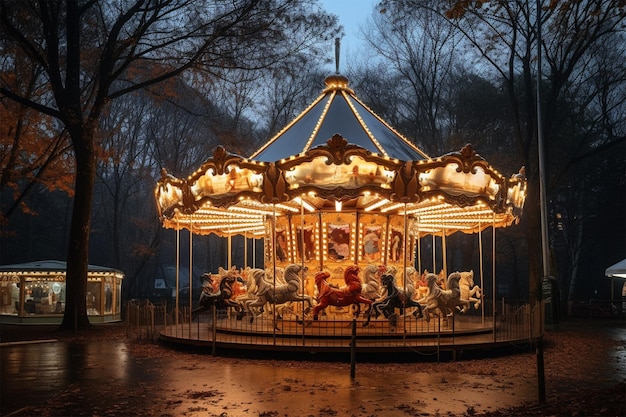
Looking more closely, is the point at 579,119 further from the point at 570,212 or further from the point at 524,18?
the point at 524,18

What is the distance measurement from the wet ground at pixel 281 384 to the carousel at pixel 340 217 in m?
1.10

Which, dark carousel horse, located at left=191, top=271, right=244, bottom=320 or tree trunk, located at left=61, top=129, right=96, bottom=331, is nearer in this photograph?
dark carousel horse, located at left=191, top=271, right=244, bottom=320

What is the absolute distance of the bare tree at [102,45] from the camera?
19047 mm

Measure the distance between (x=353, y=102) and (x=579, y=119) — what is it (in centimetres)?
2306

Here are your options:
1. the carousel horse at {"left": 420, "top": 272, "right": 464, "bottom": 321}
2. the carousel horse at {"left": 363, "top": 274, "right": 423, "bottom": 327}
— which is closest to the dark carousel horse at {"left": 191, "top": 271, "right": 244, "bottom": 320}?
the carousel horse at {"left": 363, "top": 274, "right": 423, "bottom": 327}

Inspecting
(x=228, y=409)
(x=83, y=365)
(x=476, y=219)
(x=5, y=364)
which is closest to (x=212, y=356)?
(x=83, y=365)

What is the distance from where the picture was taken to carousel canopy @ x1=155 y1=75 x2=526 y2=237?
1334cm

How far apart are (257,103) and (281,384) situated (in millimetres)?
25817

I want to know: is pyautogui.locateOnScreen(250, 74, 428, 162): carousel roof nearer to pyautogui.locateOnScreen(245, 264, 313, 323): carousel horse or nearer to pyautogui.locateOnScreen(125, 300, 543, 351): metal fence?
pyautogui.locateOnScreen(245, 264, 313, 323): carousel horse

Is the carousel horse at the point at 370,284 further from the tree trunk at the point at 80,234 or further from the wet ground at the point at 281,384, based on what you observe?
the tree trunk at the point at 80,234

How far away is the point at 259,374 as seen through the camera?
35.7 ft

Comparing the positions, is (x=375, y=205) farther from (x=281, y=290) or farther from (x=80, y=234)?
(x=80, y=234)

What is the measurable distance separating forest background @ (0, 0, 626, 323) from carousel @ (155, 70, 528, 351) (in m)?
3.54

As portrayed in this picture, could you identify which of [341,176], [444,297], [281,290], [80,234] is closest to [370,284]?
[444,297]
